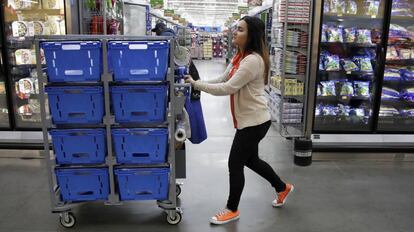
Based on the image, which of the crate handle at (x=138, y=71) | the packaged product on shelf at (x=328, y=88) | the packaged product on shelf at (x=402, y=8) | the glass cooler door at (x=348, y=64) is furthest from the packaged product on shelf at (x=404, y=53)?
the crate handle at (x=138, y=71)

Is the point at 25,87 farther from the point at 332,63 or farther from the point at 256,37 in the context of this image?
the point at 332,63

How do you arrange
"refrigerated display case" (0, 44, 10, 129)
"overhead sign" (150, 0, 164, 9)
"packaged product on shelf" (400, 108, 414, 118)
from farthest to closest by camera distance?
"overhead sign" (150, 0, 164, 9) → "packaged product on shelf" (400, 108, 414, 118) → "refrigerated display case" (0, 44, 10, 129)

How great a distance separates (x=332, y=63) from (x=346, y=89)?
1.59 feet

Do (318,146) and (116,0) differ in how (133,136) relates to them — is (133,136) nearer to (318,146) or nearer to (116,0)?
(318,146)

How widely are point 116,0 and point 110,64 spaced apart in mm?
3628

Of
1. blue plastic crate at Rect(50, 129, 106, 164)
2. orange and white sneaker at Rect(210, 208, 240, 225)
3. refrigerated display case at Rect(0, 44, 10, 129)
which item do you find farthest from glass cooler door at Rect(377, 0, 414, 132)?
refrigerated display case at Rect(0, 44, 10, 129)

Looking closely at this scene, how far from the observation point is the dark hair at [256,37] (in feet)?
9.87

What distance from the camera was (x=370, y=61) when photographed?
5.40 m

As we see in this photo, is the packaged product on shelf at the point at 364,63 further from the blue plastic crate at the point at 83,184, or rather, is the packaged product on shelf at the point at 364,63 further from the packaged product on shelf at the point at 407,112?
the blue plastic crate at the point at 83,184

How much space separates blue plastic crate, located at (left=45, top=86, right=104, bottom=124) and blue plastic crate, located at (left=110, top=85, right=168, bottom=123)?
127 millimetres

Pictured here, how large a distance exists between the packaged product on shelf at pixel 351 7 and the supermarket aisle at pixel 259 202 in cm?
214

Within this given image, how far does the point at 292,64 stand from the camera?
560 cm

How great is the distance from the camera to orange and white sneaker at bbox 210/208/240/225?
3314mm

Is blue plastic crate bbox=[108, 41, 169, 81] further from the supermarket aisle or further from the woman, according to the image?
the supermarket aisle
